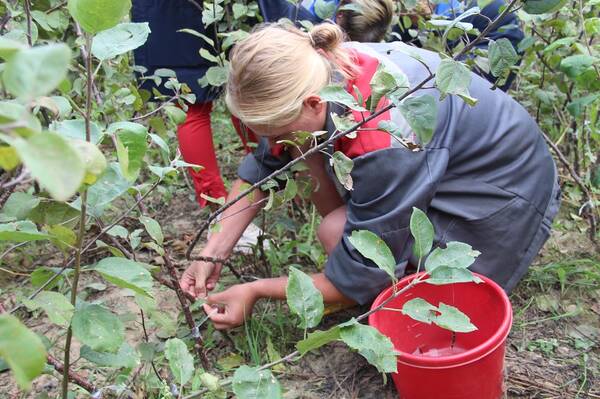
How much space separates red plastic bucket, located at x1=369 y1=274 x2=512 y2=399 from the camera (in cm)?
126

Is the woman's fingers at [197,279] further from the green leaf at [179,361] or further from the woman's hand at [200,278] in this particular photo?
the green leaf at [179,361]

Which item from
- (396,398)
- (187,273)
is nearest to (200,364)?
(187,273)

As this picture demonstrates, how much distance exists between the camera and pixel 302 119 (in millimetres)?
1411

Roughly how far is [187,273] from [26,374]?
1.22 meters

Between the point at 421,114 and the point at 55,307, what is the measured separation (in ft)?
1.90

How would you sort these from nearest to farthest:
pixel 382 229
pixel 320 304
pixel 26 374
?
pixel 26 374 → pixel 320 304 → pixel 382 229

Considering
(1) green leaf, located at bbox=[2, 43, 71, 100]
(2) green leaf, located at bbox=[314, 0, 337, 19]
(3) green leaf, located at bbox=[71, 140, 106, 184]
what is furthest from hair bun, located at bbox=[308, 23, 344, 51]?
(1) green leaf, located at bbox=[2, 43, 71, 100]

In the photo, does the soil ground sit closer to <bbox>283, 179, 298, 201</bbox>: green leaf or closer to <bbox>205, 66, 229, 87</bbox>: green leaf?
<bbox>283, 179, 298, 201</bbox>: green leaf

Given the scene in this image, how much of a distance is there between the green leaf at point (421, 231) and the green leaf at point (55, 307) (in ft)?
1.64

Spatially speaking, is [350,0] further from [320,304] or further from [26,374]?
[26,374]

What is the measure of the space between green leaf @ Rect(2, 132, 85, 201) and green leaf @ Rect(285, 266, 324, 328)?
1.75ft

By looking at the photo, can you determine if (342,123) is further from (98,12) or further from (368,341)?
(98,12)

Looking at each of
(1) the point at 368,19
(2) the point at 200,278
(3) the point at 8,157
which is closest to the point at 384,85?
(3) the point at 8,157

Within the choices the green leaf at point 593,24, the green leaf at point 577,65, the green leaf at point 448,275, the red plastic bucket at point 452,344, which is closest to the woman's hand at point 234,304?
the red plastic bucket at point 452,344
